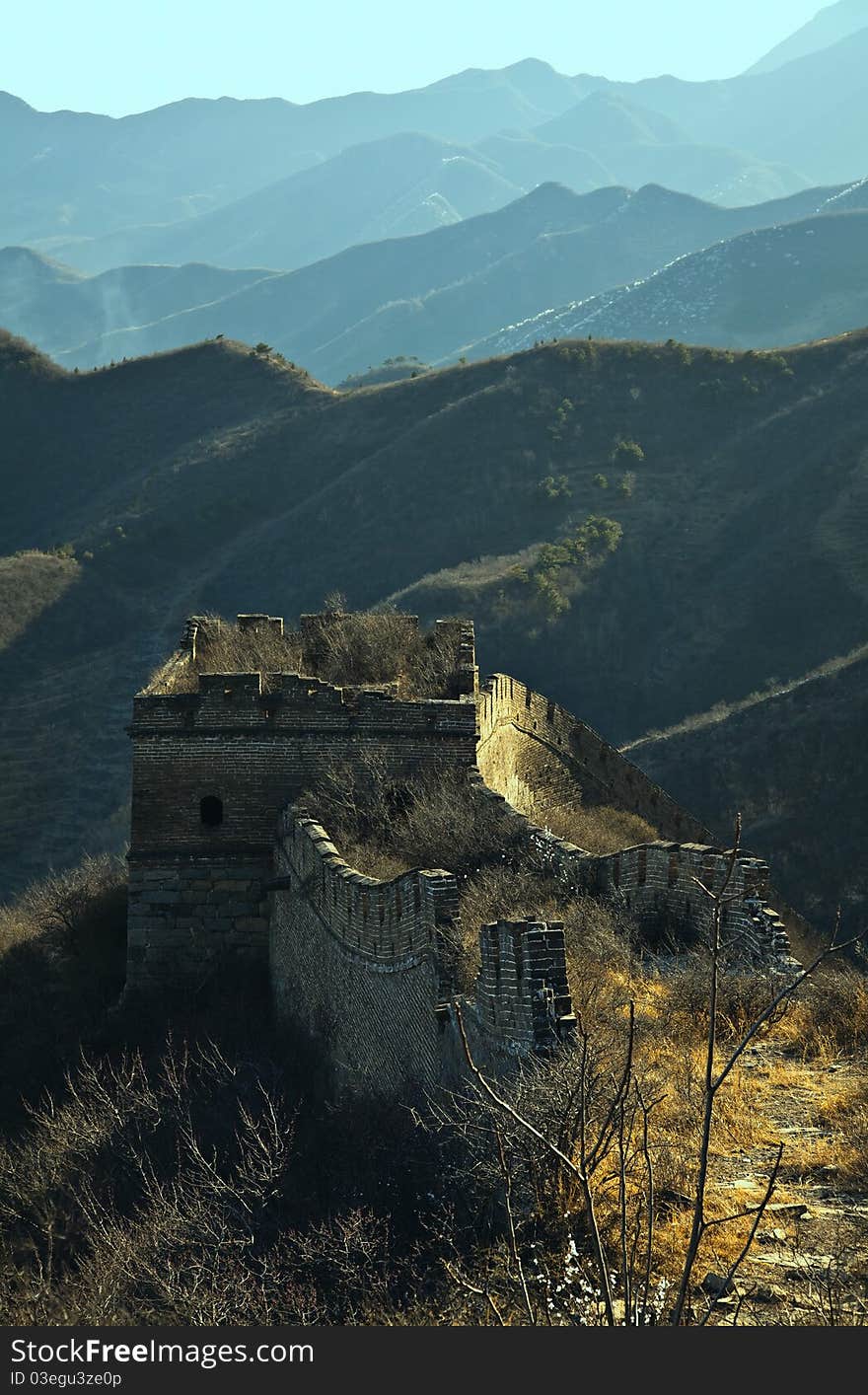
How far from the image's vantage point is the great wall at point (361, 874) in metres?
13.6

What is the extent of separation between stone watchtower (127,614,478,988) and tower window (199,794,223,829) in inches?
0.5

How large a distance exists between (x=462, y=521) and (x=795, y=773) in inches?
1374

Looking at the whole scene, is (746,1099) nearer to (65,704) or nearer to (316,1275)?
(316,1275)

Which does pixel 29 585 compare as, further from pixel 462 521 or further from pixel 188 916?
pixel 188 916

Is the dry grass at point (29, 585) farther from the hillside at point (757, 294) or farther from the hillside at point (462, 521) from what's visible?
the hillside at point (757, 294)

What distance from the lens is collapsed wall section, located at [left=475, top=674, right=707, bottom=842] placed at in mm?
25188

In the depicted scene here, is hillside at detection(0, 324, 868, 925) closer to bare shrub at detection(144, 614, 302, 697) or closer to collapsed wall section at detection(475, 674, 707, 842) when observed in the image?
bare shrub at detection(144, 614, 302, 697)

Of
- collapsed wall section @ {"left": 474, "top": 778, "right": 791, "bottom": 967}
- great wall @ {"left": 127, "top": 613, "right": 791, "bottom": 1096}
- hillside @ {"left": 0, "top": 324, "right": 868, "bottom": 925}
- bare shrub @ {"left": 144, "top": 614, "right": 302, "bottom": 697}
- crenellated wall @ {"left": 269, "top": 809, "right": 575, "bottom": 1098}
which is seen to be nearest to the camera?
crenellated wall @ {"left": 269, "top": 809, "right": 575, "bottom": 1098}

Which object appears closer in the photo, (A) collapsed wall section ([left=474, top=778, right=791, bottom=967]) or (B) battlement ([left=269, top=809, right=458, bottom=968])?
(B) battlement ([left=269, top=809, right=458, bottom=968])

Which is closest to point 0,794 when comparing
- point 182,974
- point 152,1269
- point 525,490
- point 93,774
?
point 93,774

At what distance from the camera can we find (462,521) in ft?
261

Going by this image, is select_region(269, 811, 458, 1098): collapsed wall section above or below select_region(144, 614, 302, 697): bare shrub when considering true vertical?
below

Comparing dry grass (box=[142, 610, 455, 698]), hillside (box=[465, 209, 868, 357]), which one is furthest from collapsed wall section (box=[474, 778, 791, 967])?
hillside (box=[465, 209, 868, 357])

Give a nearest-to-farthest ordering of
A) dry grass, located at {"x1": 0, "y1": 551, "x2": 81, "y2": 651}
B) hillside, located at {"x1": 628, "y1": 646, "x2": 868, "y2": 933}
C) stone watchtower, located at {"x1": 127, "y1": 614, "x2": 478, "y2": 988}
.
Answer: stone watchtower, located at {"x1": 127, "y1": 614, "x2": 478, "y2": 988} → hillside, located at {"x1": 628, "y1": 646, "x2": 868, "y2": 933} → dry grass, located at {"x1": 0, "y1": 551, "x2": 81, "y2": 651}
